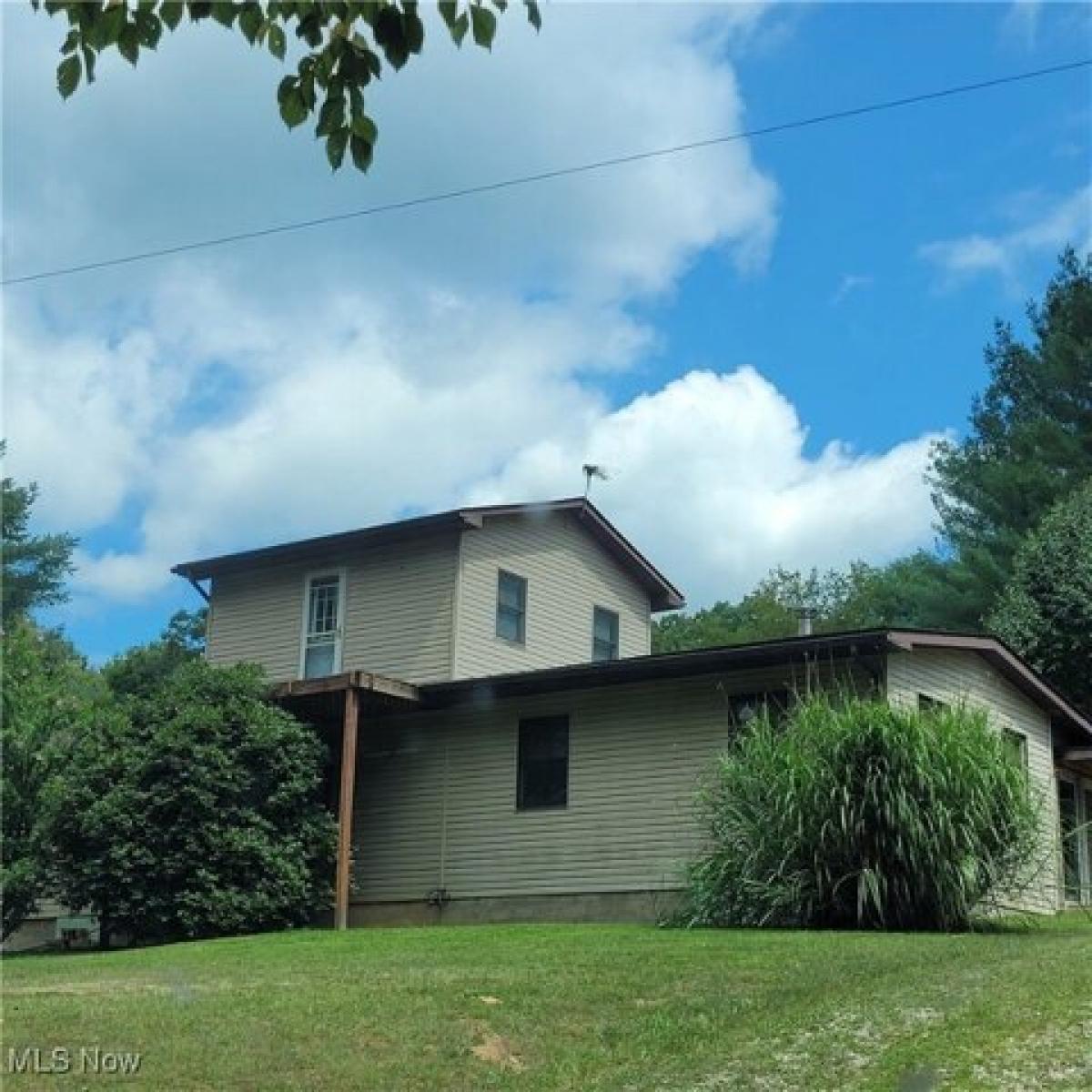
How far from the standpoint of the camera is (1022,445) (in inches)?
1533

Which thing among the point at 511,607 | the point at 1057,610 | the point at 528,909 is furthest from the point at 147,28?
the point at 1057,610

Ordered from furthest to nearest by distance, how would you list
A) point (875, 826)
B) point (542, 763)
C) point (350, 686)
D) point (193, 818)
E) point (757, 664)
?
1. point (542, 763)
2. point (350, 686)
3. point (193, 818)
4. point (757, 664)
5. point (875, 826)

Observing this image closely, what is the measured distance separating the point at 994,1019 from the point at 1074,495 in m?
24.5

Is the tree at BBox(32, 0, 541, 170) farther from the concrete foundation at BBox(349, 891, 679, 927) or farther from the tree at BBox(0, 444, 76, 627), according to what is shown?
the tree at BBox(0, 444, 76, 627)

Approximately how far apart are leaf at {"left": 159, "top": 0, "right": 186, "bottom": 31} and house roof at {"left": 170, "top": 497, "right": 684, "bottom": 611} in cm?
1808

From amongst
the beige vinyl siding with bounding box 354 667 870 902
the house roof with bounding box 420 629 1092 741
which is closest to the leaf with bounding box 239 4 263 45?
the house roof with bounding box 420 629 1092 741

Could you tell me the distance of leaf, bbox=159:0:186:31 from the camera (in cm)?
471

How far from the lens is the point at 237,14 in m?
4.83

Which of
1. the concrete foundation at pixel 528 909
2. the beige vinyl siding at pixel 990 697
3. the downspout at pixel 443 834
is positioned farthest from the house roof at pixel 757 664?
the concrete foundation at pixel 528 909

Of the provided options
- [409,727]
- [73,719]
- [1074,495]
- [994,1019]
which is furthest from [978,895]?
[1074,495]

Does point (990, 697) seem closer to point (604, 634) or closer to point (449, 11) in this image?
point (604, 634)

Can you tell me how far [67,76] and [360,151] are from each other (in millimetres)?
939

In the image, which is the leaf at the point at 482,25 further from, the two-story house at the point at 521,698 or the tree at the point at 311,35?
the two-story house at the point at 521,698

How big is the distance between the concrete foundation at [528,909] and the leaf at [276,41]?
48.0 ft
